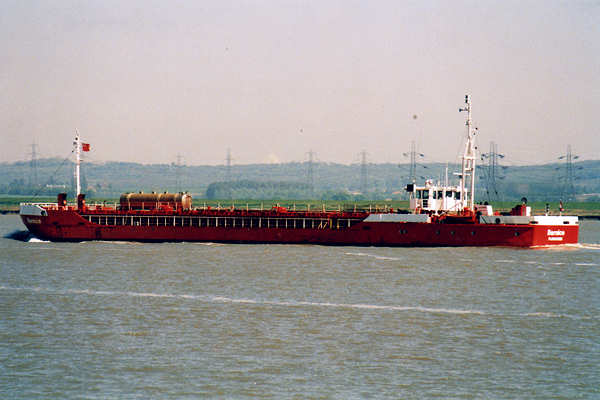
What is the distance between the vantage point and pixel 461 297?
47469mm

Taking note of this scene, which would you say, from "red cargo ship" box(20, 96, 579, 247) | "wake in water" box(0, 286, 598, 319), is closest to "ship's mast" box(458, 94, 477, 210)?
"red cargo ship" box(20, 96, 579, 247)

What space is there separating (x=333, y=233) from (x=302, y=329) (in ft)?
141

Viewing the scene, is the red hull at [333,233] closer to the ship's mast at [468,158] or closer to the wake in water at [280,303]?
the ship's mast at [468,158]

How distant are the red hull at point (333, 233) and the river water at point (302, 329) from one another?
339 inches

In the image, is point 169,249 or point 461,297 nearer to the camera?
point 461,297

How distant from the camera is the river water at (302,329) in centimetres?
2848

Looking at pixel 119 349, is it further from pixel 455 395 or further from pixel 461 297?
pixel 461 297

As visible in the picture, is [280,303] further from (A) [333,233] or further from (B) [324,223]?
(B) [324,223]

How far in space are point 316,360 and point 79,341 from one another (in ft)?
36.7

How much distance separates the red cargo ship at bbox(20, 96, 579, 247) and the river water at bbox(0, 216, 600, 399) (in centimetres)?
919

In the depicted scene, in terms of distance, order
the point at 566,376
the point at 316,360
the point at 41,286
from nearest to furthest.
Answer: the point at 566,376 < the point at 316,360 < the point at 41,286

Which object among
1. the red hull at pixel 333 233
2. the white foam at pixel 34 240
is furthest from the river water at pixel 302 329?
the white foam at pixel 34 240

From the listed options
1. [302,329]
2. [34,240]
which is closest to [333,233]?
[34,240]

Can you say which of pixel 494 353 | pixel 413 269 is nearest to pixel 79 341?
pixel 494 353
